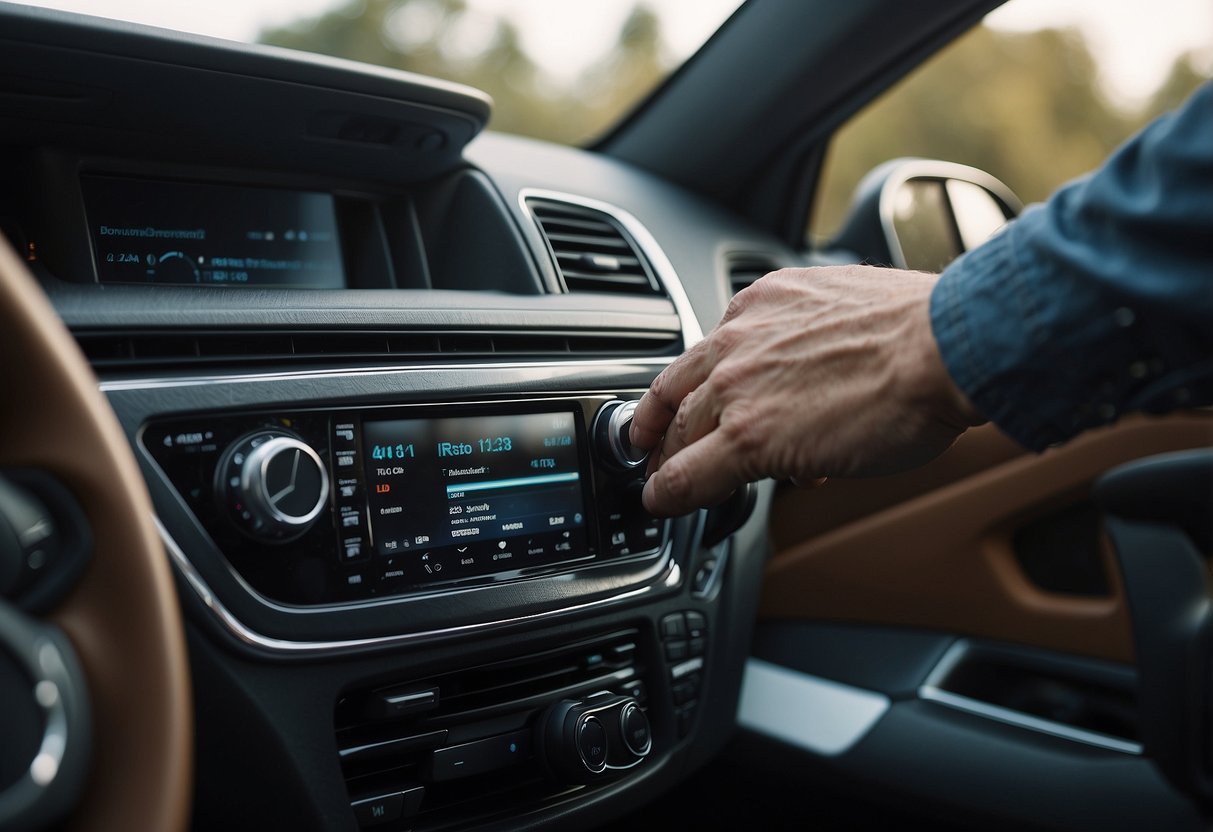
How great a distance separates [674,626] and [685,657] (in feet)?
0.19

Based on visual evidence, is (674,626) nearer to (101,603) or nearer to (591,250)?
(591,250)

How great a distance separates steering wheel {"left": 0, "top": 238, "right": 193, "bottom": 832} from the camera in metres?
0.65

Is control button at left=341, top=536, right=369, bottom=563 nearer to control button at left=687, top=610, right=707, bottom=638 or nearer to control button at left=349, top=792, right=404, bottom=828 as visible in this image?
control button at left=349, top=792, right=404, bottom=828

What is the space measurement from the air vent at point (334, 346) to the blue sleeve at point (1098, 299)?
0.62m

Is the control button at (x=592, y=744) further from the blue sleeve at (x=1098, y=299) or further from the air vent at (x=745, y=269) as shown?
the air vent at (x=745, y=269)

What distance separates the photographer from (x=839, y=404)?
2.99 feet

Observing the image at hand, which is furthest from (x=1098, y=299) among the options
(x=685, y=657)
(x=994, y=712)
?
(x=994, y=712)

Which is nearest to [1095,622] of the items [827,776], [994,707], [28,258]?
[994,707]

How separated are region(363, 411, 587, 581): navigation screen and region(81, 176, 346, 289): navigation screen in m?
0.39

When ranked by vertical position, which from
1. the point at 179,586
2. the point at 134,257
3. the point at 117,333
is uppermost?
the point at 134,257

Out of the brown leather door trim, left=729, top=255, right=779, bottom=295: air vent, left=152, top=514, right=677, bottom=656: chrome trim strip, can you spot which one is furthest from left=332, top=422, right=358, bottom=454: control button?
the brown leather door trim

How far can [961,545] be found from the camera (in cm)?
198

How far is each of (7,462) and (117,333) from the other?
38 cm

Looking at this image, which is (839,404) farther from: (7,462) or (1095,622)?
(1095,622)
